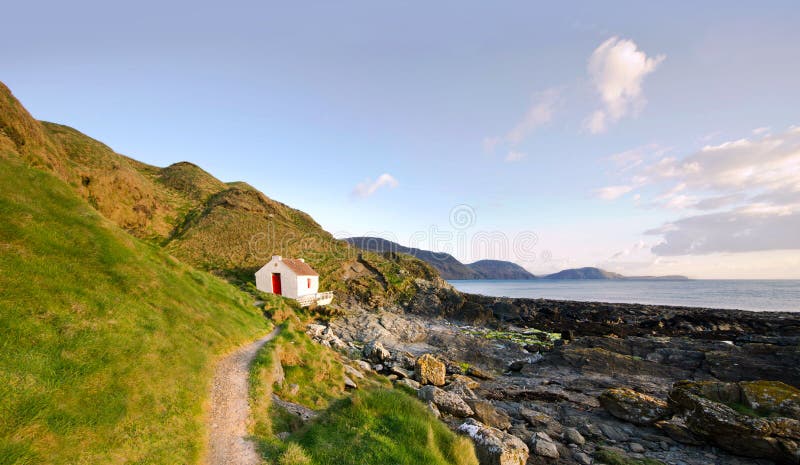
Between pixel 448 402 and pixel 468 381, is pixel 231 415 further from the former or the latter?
pixel 468 381

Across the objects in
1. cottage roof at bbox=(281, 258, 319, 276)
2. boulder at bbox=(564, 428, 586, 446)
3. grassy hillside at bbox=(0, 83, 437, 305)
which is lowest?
boulder at bbox=(564, 428, 586, 446)

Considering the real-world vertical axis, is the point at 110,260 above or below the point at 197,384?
above

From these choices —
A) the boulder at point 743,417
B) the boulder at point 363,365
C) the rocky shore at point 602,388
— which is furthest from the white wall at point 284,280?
the boulder at point 743,417

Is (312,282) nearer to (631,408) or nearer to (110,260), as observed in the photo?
(110,260)

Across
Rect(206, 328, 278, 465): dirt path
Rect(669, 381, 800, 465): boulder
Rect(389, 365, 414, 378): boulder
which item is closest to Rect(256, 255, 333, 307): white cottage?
Rect(389, 365, 414, 378): boulder

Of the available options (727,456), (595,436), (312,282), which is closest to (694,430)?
(727,456)

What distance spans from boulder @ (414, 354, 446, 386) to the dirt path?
13.0 meters

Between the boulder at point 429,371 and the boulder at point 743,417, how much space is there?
13986mm

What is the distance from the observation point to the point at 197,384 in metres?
10.2

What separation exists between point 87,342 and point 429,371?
20.0 meters

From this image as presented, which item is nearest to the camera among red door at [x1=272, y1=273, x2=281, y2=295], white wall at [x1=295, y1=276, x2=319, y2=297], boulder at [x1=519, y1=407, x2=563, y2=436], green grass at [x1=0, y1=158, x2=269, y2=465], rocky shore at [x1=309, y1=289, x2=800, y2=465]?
green grass at [x1=0, y1=158, x2=269, y2=465]

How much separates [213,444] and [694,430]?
72.8 feet

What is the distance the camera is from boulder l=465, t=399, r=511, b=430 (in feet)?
52.2

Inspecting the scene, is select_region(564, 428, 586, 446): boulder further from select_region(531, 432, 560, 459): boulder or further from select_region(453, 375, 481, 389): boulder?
select_region(453, 375, 481, 389): boulder
